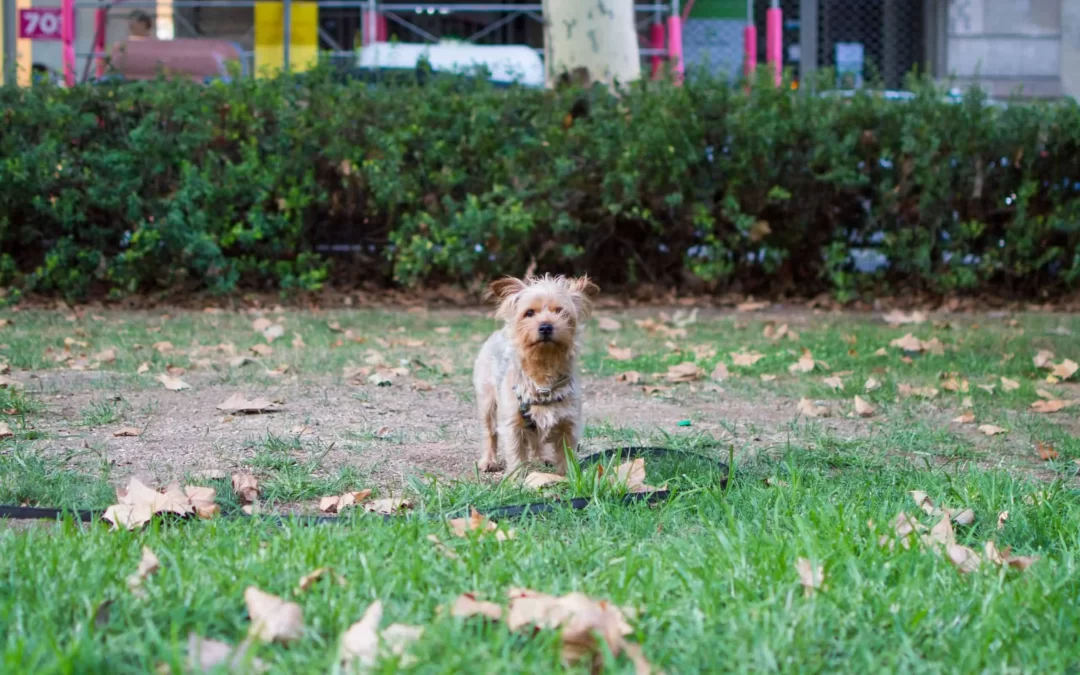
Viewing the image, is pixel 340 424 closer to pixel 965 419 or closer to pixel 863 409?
pixel 863 409

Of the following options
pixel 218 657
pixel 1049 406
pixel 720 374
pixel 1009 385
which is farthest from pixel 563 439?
pixel 1009 385

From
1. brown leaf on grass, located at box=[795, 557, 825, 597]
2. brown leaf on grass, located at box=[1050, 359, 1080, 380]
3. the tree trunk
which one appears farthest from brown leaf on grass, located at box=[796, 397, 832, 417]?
the tree trunk

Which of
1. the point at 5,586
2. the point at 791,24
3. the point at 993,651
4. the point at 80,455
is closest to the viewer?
the point at 993,651

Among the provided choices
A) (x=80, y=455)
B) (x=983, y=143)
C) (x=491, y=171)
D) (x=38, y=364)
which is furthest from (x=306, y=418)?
(x=983, y=143)

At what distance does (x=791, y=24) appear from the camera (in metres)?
23.0

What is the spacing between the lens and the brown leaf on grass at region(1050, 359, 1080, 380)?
6238 millimetres

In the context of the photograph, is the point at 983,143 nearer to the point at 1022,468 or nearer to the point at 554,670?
the point at 1022,468

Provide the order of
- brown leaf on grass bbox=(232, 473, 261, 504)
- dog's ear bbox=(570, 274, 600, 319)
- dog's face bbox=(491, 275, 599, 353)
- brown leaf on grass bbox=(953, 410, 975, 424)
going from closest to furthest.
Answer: brown leaf on grass bbox=(232, 473, 261, 504), dog's face bbox=(491, 275, 599, 353), dog's ear bbox=(570, 274, 600, 319), brown leaf on grass bbox=(953, 410, 975, 424)

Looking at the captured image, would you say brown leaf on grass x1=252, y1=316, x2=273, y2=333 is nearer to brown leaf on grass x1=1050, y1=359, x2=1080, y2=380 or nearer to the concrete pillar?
brown leaf on grass x1=1050, y1=359, x2=1080, y2=380

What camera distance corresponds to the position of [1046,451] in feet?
14.4

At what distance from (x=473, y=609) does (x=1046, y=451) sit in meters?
2.97

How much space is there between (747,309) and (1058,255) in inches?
118

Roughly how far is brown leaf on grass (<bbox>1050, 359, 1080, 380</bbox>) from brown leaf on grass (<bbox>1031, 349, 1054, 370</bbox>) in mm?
106

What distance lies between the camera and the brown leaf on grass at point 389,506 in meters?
3.41
